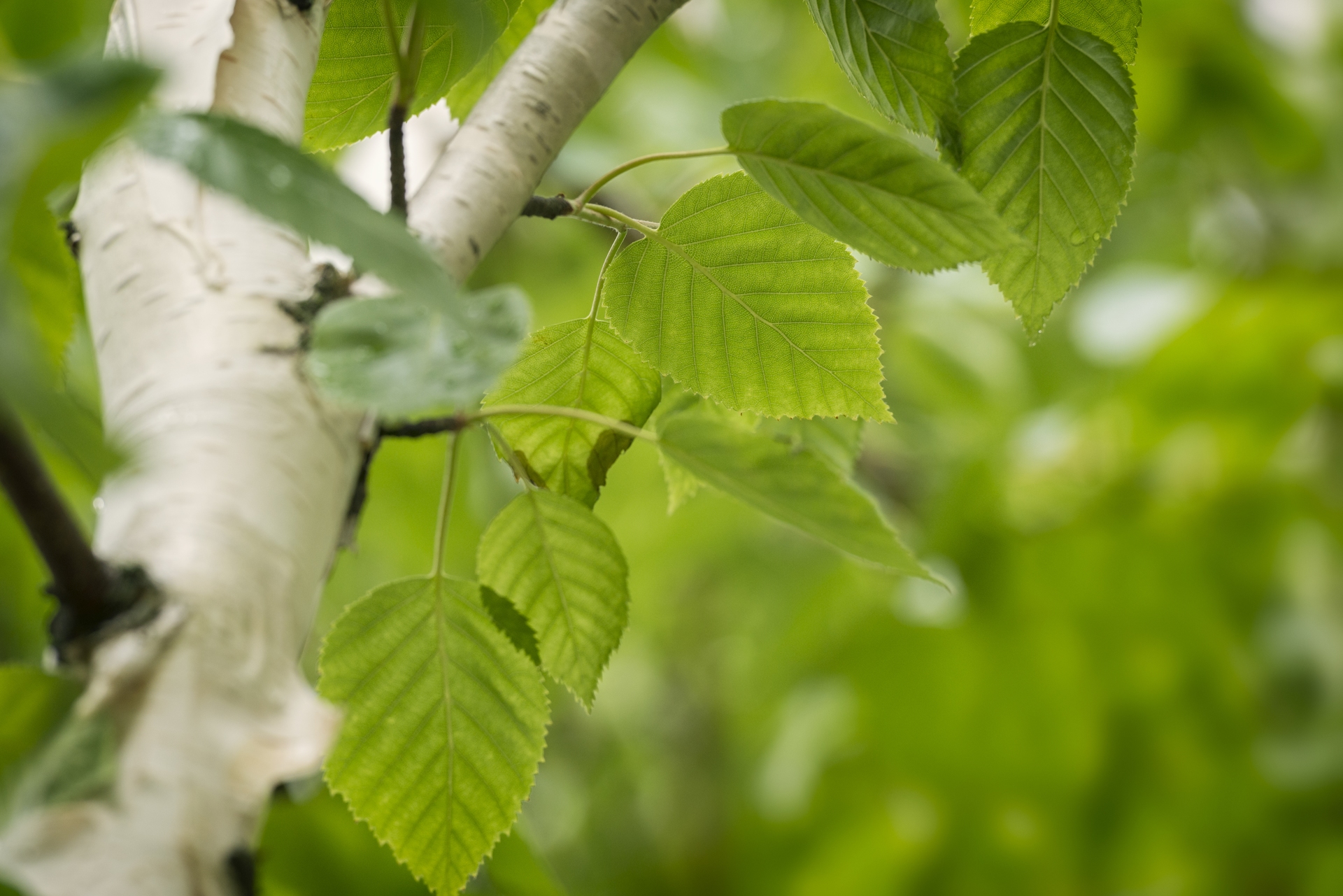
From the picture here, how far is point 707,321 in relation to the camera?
25cm

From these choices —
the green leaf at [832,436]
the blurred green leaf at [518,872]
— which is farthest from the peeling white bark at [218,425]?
the blurred green leaf at [518,872]

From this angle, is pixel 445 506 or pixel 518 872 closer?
pixel 445 506

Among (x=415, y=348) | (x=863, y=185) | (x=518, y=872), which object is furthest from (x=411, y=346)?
(x=518, y=872)

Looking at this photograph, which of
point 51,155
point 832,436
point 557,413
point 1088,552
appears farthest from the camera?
point 1088,552

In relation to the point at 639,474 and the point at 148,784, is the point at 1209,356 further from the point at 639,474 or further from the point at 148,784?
the point at 148,784

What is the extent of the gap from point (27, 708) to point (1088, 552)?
123cm

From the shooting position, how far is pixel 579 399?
27cm

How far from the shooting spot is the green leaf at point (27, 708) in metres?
0.15

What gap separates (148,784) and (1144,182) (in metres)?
1.50

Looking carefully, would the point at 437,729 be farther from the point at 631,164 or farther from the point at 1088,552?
the point at 1088,552

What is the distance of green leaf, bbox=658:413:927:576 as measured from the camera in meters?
0.20

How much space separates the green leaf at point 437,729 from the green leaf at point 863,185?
120 millimetres

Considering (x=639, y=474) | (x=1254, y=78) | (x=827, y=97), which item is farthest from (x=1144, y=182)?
(x=639, y=474)

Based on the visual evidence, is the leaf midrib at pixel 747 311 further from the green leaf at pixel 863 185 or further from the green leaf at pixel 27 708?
the green leaf at pixel 27 708
